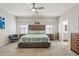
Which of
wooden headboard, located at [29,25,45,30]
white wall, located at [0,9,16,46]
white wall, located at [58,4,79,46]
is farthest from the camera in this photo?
wooden headboard, located at [29,25,45,30]

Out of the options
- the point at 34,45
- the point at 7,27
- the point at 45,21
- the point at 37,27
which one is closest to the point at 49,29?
the point at 45,21

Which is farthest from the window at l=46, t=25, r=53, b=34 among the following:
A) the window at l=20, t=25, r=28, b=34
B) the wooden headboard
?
the window at l=20, t=25, r=28, b=34

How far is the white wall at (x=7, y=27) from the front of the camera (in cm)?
481

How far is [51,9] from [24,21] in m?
1.14

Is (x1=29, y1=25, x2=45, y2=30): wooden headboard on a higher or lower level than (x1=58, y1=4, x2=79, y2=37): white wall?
lower

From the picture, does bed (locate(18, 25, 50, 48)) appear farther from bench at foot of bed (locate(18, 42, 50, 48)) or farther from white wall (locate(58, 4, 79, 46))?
white wall (locate(58, 4, 79, 46))

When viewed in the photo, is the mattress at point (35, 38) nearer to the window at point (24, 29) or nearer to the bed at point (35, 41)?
the bed at point (35, 41)

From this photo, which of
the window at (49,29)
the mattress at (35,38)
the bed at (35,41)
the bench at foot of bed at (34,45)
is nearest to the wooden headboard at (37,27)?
the bed at (35,41)

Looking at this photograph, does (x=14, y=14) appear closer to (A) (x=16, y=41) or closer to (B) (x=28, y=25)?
(B) (x=28, y=25)

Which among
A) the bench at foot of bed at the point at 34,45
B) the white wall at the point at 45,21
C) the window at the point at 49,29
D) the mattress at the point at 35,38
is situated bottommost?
the bench at foot of bed at the point at 34,45

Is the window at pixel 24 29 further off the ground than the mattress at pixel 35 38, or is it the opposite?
the window at pixel 24 29

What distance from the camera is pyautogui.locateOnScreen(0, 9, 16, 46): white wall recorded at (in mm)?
4812

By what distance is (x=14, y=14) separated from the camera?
16.2 ft

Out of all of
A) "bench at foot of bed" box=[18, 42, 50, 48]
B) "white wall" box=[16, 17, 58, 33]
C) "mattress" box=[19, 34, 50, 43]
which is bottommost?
"bench at foot of bed" box=[18, 42, 50, 48]
